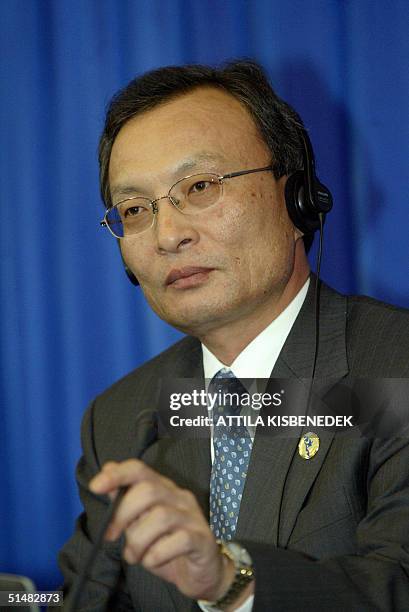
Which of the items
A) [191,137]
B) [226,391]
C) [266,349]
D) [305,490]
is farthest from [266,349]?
[191,137]

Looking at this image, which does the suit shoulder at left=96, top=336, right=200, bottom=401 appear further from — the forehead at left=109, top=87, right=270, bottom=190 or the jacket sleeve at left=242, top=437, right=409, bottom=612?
the jacket sleeve at left=242, top=437, right=409, bottom=612

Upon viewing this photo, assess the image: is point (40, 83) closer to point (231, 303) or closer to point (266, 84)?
point (266, 84)

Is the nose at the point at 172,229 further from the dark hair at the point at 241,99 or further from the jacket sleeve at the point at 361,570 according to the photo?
the jacket sleeve at the point at 361,570

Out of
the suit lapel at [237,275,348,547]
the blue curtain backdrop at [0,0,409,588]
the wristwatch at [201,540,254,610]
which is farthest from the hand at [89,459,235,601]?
the blue curtain backdrop at [0,0,409,588]

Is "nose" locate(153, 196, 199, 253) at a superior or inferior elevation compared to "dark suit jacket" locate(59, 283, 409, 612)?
superior

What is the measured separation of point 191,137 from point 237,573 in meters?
0.85

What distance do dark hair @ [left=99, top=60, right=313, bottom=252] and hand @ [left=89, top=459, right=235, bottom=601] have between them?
871mm

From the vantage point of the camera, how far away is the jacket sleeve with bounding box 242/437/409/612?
3.64ft

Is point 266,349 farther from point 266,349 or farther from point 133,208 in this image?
point 133,208

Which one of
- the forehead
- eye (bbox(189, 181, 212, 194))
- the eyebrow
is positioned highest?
the forehead

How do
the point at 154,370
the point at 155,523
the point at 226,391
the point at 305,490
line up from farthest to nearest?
the point at 154,370, the point at 226,391, the point at 305,490, the point at 155,523

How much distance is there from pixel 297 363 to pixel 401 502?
36 cm

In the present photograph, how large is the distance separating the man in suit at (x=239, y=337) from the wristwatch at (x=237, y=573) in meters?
0.09

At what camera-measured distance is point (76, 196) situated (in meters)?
2.25
